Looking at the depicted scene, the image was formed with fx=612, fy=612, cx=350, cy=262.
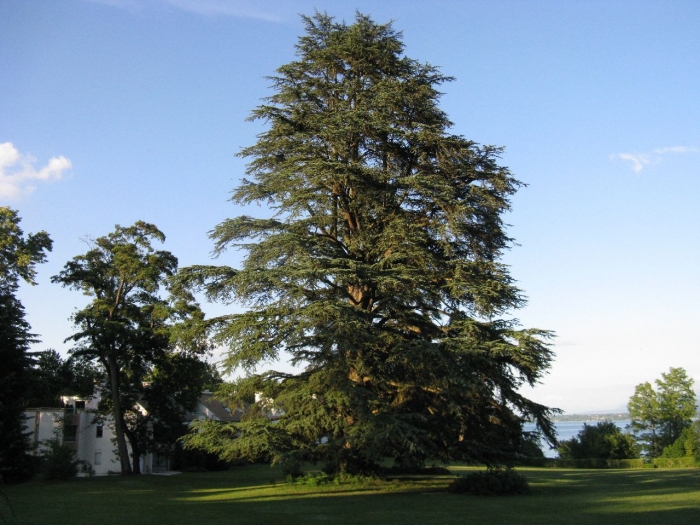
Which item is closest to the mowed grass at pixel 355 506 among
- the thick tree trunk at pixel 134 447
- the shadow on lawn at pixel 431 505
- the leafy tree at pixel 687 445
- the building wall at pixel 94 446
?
the shadow on lawn at pixel 431 505

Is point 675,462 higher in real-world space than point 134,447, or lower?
lower

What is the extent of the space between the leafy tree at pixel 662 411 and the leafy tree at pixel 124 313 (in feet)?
179

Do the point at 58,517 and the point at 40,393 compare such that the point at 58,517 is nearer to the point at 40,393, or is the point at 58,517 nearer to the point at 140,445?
the point at 40,393

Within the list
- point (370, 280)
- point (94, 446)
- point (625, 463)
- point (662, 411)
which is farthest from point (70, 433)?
point (662, 411)

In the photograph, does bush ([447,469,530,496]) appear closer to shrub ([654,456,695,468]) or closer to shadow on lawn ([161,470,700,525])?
shadow on lawn ([161,470,700,525])

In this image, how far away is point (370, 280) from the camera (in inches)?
737

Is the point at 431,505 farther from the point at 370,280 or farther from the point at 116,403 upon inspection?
the point at 116,403

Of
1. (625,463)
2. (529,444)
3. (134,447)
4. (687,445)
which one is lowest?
(625,463)

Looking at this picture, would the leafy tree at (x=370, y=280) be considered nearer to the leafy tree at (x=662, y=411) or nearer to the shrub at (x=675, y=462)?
the shrub at (x=675, y=462)

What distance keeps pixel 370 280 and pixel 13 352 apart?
17.6m

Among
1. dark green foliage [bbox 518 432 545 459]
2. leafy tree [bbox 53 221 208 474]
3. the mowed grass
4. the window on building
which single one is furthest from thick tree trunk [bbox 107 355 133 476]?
dark green foliage [bbox 518 432 545 459]

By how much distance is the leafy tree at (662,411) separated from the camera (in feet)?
213

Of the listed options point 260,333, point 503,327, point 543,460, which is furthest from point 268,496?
point 543,460

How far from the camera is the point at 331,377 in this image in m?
17.7
